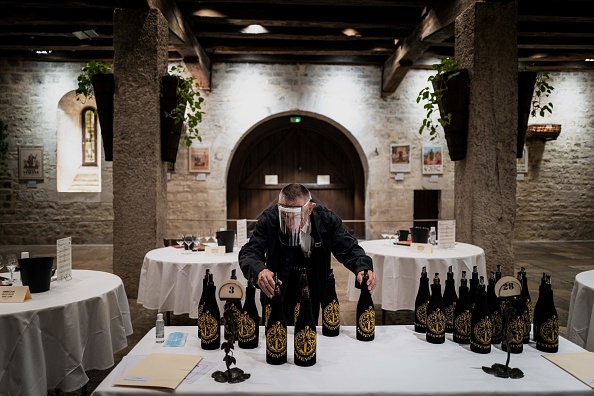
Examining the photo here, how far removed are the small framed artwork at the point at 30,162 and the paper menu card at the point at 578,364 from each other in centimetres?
967

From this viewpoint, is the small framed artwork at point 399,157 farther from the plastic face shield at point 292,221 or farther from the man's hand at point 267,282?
the man's hand at point 267,282

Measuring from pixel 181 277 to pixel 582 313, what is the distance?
8.71ft

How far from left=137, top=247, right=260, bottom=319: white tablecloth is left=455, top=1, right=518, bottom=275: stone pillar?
260 centimetres

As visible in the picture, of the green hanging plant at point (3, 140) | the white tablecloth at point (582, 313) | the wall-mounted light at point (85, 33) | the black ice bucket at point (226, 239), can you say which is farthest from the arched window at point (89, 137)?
the white tablecloth at point (582, 313)

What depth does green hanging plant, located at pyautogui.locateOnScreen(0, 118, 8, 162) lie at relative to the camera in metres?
9.09

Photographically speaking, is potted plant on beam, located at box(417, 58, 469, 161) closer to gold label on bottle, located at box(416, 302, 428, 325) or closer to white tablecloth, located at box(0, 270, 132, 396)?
gold label on bottle, located at box(416, 302, 428, 325)

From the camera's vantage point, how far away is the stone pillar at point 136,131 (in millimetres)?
5020

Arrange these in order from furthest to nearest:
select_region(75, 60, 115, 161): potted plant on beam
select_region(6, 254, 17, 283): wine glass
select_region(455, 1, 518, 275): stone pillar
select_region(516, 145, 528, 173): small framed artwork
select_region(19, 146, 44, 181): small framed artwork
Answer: select_region(516, 145, 528, 173): small framed artwork, select_region(19, 146, 44, 181): small framed artwork, select_region(75, 60, 115, 161): potted plant on beam, select_region(455, 1, 518, 275): stone pillar, select_region(6, 254, 17, 283): wine glass

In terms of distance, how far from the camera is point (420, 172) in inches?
372

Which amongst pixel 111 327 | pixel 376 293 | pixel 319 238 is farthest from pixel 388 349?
pixel 376 293

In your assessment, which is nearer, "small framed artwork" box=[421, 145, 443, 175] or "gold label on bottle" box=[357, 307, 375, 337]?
"gold label on bottle" box=[357, 307, 375, 337]

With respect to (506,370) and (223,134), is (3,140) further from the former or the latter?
(506,370)

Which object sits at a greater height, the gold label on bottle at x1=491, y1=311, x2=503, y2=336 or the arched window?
the arched window

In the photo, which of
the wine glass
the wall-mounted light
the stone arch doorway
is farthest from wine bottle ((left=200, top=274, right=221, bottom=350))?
the stone arch doorway
